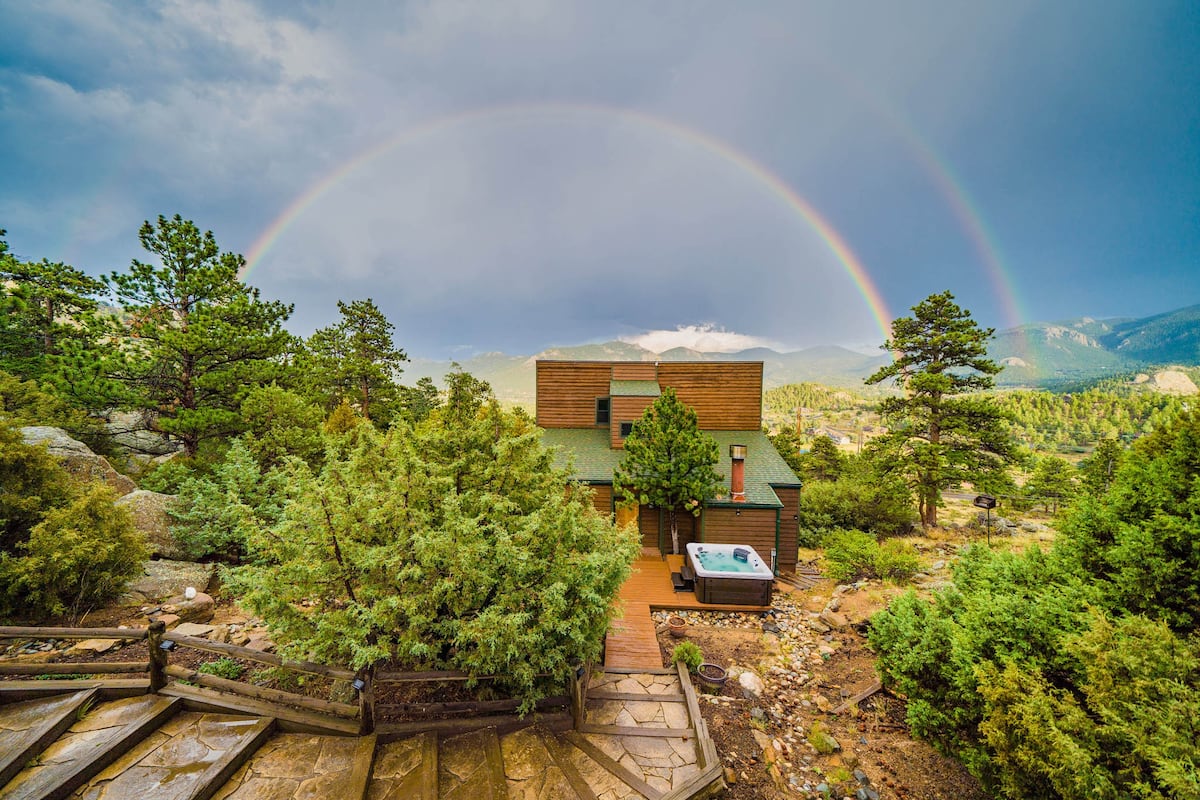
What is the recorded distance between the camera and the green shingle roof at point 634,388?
14.8 meters

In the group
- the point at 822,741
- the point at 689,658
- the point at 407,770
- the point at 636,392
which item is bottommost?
the point at 822,741

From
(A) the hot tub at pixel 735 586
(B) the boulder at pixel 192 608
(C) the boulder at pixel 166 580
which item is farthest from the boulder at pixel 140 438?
(A) the hot tub at pixel 735 586

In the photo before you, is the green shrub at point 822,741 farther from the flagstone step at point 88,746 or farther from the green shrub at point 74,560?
the green shrub at point 74,560

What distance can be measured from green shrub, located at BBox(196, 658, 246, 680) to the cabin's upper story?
36.3ft

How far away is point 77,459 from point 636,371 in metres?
14.7

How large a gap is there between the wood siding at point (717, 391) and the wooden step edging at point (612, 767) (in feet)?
39.3

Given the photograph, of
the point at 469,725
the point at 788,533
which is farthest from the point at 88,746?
the point at 788,533

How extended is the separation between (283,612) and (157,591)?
490cm

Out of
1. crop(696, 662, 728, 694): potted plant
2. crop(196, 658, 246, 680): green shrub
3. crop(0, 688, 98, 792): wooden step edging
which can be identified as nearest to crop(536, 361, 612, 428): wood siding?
crop(696, 662, 728, 694): potted plant

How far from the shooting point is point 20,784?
3430mm

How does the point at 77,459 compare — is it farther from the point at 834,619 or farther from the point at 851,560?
the point at 851,560

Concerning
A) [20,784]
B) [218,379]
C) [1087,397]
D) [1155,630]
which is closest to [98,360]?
[218,379]

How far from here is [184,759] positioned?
3924 mm

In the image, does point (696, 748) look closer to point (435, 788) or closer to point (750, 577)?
point (435, 788)
